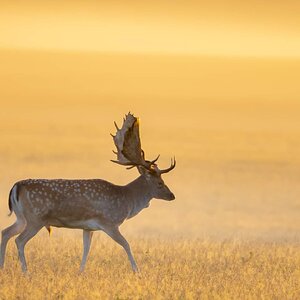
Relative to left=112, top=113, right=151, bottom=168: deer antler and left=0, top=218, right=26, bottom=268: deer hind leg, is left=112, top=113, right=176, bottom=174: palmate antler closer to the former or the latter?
left=112, top=113, right=151, bottom=168: deer antler

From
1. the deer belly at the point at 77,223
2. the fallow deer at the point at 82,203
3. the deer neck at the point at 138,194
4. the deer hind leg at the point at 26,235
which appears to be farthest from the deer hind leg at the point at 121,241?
the deer hind leg at the point at 26,235

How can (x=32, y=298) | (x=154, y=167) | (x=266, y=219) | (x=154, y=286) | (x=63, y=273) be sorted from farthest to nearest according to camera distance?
(x=266, y=219) < (x=154, y=167) < (x=63, y=273) < (x=154, y=286) < (x=32, y=298)

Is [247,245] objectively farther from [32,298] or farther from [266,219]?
[266,219]

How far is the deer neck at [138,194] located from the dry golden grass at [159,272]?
2.45 ft

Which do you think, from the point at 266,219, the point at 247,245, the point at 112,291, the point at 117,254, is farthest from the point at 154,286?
the point at 266,219

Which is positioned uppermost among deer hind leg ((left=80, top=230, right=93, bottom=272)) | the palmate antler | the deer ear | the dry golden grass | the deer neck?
the palmate antler

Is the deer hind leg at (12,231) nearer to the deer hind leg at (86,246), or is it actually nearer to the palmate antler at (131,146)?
the deer hind leg at (86,246)

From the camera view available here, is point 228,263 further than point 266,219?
No

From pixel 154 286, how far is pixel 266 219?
3654cm

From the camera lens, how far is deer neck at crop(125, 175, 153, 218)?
59.0 feet

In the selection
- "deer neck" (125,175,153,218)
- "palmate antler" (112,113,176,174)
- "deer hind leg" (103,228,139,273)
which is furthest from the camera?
"palmate antler" (112,113,176,174)

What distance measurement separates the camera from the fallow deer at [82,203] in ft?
55.9

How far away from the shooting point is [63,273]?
17.0 metres

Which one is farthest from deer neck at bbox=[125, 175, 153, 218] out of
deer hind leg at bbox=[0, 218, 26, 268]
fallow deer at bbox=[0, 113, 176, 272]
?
deer hind leg at bbox=[0, 218, 26, 268]
